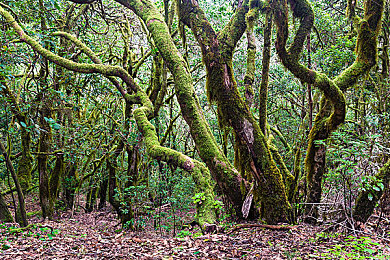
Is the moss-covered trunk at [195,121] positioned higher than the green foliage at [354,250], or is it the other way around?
the moss-covered trunk at [195,121]

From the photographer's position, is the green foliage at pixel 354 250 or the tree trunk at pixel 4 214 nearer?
the green foliage at pixel 354 250

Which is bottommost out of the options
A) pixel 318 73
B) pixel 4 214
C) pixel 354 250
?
pixel 354 250

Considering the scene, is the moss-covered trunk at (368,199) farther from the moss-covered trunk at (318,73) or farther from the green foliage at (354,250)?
the moss-covered trunk at (318,73)

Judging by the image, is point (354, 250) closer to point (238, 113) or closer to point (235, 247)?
point (235, 247)

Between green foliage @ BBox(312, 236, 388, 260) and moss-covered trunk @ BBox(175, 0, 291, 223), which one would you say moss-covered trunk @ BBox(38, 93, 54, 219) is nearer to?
moss-covered trunk @ BBox(175, 0, 291, 223)

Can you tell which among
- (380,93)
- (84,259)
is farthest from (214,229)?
(380,93)

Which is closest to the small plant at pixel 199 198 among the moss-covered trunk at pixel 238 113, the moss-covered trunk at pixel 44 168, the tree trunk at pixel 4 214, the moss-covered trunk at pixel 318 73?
the moss-covered trunk at pixel 238 113

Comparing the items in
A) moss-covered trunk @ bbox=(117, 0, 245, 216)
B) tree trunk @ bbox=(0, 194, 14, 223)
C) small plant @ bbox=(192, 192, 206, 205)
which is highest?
moss-covered trunk @ bbox=(117, 0, 245, 216)

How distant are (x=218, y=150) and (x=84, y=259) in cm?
269

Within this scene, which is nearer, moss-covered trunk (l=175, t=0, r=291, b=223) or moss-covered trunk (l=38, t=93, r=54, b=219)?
moss-covered trunk (l=175, t=0, r=291, b=223)

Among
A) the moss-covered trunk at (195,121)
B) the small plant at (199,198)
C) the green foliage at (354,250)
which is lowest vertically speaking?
the green foliage at (354,250)

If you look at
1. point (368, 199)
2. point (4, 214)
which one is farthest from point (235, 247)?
point (4, 214)

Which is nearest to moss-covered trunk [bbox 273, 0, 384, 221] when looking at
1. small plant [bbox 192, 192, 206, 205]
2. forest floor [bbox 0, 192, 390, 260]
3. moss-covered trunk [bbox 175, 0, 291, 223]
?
moss-covered trunk [bbox 175, 0, 291, 223]

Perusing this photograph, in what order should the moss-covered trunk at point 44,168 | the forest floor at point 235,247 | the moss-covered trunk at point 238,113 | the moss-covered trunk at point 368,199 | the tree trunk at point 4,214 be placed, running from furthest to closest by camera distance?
the moss-covered trunk at point 44,168 < the tree trunk at point 4,214 < the moss-covered trunk at point 238,113 < the moss-covered trunk at point 368,199 < the forest floor at point 235,247
